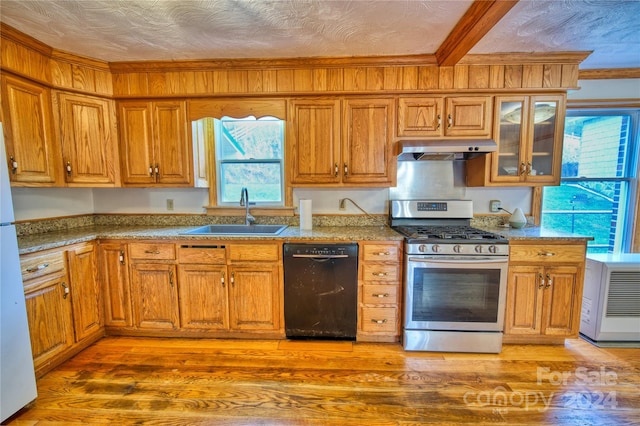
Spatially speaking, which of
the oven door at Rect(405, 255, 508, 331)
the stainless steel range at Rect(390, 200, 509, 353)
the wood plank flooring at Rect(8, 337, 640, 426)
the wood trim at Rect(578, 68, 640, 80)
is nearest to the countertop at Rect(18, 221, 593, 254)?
the stainless steel range at Rect(390, 200, 509, 353)

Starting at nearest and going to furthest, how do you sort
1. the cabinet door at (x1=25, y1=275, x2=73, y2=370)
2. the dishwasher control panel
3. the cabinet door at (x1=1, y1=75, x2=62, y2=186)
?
the cabinet door at (x1=25, y1=275, x2=73, y2=370) < the cabinet door at (x1=1, y1=75, x2=62, y2=186) < the dishwasher control panel

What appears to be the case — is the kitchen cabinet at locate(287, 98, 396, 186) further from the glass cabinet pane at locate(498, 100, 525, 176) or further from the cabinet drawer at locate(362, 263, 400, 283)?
the glass cabinet pane at locate(498, 100, 525, 176)

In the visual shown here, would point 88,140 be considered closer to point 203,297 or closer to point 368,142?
point 203,297

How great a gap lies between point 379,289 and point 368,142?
1.32 meters

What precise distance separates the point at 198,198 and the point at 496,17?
2.90 m

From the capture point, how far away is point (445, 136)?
2445 millimetres

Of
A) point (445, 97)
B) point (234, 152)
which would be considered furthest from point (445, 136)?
point (234, 152)

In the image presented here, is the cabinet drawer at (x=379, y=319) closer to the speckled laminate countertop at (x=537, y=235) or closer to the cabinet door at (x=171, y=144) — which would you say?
the speckled laminate countertop at (x=537, y=235)

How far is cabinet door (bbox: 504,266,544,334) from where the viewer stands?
7.25 feet

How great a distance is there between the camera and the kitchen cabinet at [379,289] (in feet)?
7.39

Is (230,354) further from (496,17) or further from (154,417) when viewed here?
(496,17)

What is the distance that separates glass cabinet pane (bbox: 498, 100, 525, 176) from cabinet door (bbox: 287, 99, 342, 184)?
148 centimetres

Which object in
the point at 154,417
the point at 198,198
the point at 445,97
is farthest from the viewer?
the point at 198,198

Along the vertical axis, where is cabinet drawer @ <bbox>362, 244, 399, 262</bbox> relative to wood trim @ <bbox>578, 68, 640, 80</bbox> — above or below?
below
